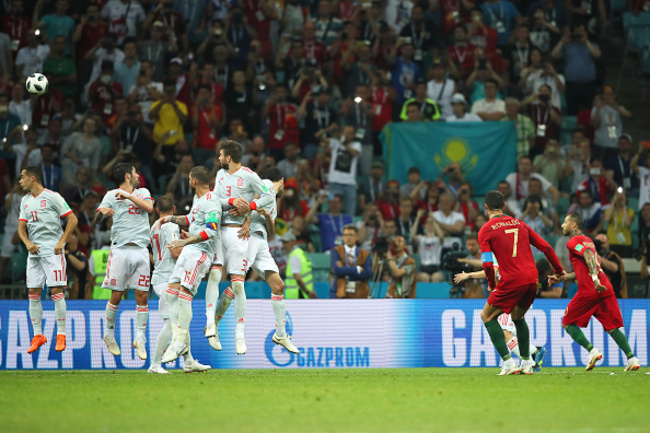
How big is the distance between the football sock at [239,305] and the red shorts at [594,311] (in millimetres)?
4866

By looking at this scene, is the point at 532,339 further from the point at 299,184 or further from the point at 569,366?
the point at 299,184

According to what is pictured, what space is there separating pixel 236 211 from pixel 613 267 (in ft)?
26.1

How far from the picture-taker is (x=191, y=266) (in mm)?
13000

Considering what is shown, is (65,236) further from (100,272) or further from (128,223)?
(100,272)

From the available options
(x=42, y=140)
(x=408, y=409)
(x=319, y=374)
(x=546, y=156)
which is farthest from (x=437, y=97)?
(x=408, y=409)

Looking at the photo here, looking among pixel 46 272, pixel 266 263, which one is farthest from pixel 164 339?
pixel 46 272

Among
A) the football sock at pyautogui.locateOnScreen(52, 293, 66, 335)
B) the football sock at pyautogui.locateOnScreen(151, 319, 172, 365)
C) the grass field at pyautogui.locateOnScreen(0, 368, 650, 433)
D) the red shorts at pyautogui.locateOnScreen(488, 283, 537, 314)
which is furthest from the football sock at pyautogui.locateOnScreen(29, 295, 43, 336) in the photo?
the red shorts at pyautogui.locateOnScreen(488, 283, 537, 314)

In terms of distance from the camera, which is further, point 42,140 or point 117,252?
point 42,140

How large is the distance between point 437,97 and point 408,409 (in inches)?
591

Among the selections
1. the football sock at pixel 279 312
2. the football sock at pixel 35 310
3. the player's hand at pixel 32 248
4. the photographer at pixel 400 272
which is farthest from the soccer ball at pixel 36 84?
the photographer at pixel 400 272

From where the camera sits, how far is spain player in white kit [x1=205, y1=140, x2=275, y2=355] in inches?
525

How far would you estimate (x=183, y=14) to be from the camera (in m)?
25.0

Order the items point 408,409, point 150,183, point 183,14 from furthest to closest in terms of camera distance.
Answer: point 183,14 < point 150,183 < point 408,409

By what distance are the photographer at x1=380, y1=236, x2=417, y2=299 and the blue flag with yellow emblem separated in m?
4.50
